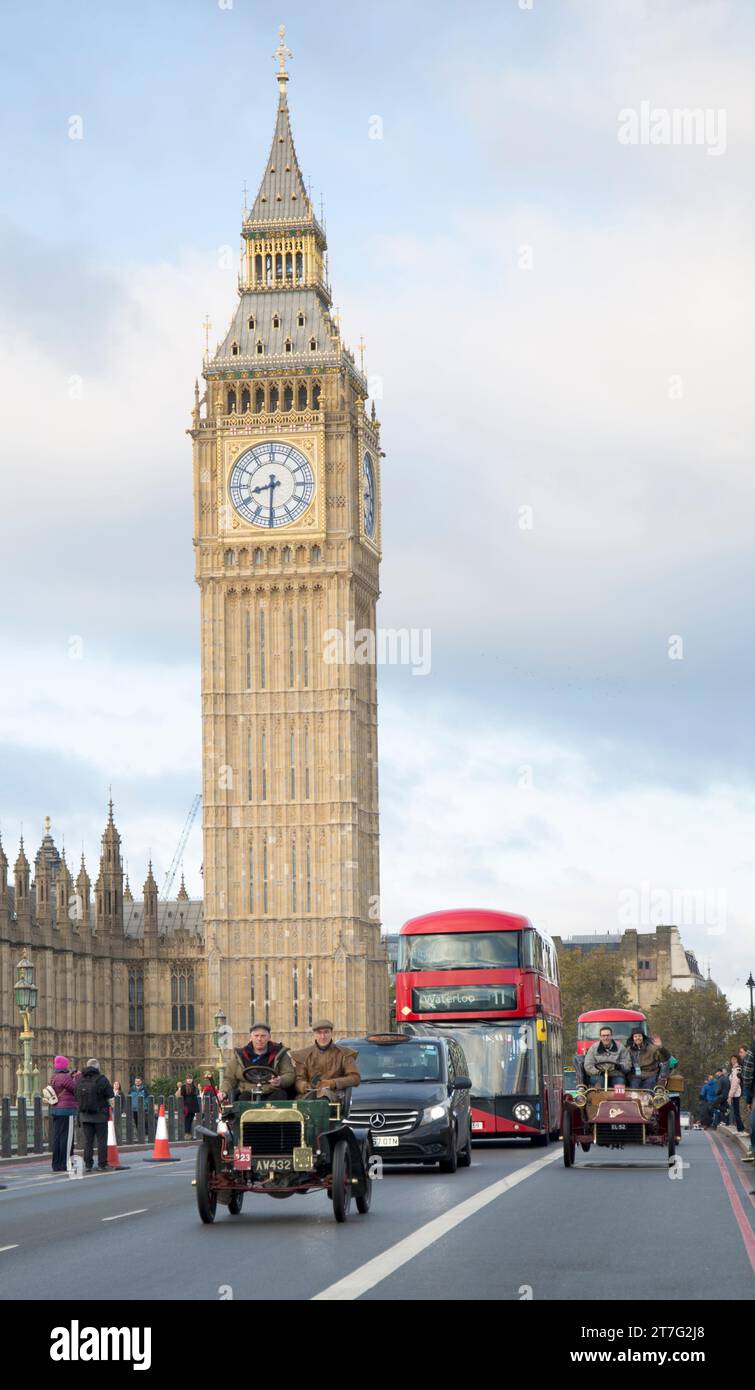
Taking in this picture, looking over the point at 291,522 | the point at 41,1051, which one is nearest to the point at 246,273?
the point at 291,522

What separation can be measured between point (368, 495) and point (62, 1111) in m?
80.1

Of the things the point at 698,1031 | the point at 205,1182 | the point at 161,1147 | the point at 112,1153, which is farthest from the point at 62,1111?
the point at 698,1031

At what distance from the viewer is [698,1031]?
4929 inches

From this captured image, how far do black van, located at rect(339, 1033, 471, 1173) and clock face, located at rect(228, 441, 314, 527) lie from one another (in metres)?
81.8

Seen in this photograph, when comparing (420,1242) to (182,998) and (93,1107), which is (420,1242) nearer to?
(93,1107)

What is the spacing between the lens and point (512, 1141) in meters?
42.4

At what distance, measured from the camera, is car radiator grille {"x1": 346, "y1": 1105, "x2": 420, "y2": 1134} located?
26547 millimetres

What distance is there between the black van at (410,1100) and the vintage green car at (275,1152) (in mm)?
6382

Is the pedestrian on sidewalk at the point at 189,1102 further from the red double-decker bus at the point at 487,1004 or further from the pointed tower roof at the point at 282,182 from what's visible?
the pointed tower roof at the point at 282,182

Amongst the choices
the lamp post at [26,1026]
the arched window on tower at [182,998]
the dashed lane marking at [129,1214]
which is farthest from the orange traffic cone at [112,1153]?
the arched window on tower at [182,998]

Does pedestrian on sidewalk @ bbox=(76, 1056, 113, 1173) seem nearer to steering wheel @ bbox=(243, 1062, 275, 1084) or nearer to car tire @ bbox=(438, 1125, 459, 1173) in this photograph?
car tire @ bbox=(438, 1125, 459, 1173)

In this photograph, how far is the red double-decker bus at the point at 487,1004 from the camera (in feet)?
119
